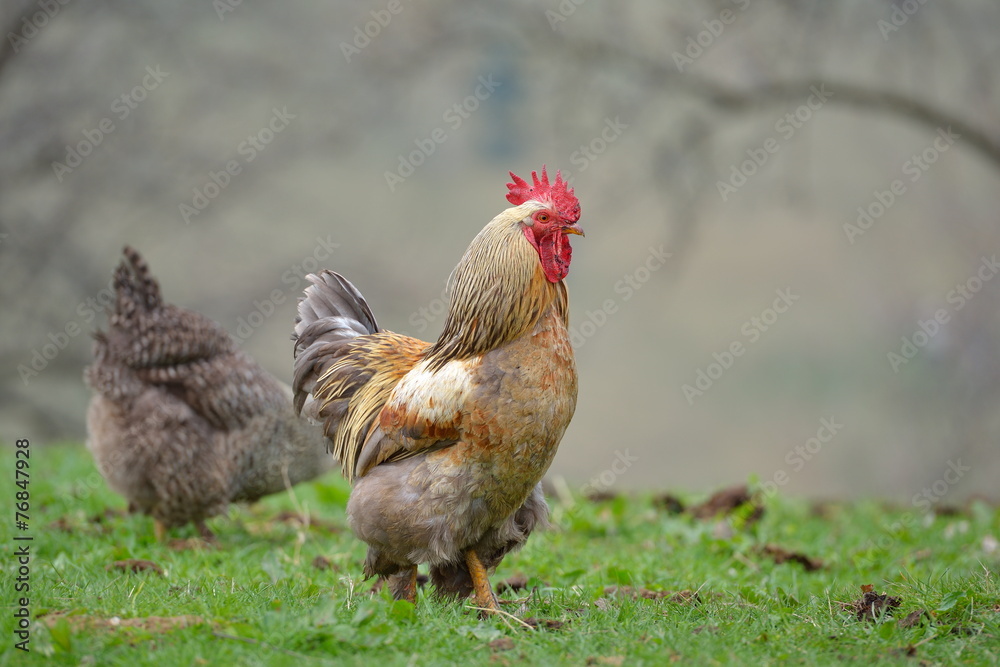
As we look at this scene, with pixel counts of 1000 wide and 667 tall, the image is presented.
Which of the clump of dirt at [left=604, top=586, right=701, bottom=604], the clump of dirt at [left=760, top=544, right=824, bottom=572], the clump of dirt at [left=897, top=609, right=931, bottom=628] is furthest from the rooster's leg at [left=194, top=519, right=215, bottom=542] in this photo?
the clump of dirt at [left=897, top=609, right=931, bottom=628]

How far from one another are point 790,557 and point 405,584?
2.82m

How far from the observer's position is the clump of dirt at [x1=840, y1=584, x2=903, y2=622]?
398 cm

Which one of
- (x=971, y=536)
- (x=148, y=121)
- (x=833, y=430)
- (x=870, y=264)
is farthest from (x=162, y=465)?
(x=870, y=264)

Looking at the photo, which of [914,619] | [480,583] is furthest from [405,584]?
[914,619]

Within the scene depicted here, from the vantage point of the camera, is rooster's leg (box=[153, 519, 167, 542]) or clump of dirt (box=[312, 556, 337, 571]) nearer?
clump of dirt (box=[312, 556, 337, 571])

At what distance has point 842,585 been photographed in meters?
5.33

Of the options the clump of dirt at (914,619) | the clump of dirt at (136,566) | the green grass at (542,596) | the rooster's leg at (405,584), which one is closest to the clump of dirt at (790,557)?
the green grass at (542,596)

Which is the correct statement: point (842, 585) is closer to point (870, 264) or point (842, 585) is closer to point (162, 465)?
point (162, 465)

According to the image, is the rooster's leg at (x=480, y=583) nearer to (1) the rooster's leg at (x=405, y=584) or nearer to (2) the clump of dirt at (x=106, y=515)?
(1) the rooster's leg at (x=405, y=584)

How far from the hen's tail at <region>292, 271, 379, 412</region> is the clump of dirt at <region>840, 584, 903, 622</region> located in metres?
2.91

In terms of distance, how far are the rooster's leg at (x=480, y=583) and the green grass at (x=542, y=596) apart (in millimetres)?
104

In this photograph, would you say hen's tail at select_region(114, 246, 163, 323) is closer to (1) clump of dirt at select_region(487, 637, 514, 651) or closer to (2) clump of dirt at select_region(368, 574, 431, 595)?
(2) clump of dirt at select_region(368, 574, 431, 595)

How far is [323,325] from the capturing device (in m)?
5.13

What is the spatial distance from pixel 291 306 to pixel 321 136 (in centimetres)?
270
